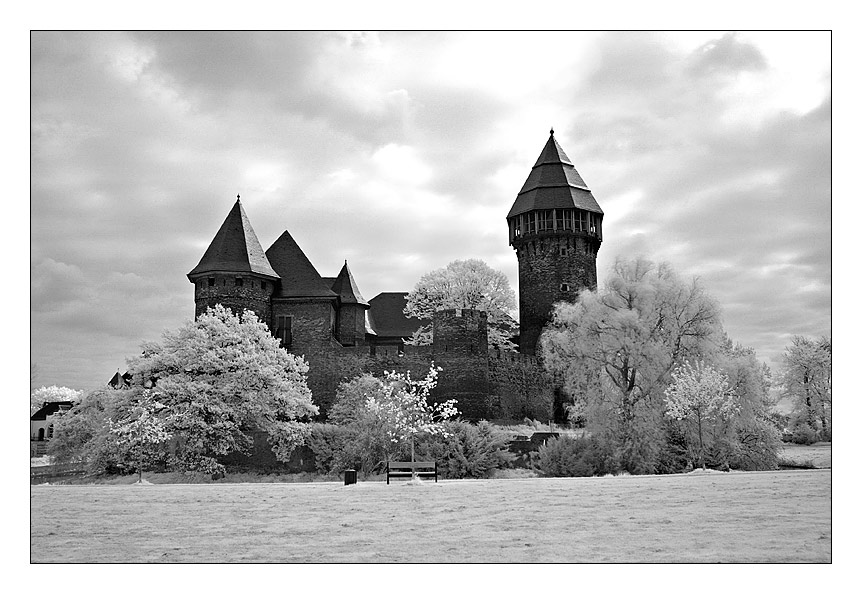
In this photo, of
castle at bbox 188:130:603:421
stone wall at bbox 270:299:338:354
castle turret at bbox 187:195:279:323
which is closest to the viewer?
castle at bbox 188:130:603:421

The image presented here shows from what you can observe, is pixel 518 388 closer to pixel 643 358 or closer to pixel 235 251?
pixel 643 358

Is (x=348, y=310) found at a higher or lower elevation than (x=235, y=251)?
lower

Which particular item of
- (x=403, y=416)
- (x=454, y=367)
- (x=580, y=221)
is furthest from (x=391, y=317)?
(x=403, y=416)

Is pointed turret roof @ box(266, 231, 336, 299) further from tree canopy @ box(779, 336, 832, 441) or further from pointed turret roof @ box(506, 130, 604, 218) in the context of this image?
tree canopy @ box(779, 336, 832, 441)

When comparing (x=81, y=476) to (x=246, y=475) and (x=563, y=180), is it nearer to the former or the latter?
(x=246, y=475)

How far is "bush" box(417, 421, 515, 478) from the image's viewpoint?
23031 mm

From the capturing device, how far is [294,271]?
34.1m

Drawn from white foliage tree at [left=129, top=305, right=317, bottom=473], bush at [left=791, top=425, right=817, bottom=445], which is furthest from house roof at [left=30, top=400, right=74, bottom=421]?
bush at [left=791, top=425, right=817, bottom=445]

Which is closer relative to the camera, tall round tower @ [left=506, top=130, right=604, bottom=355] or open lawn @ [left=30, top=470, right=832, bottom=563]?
open lawn @ [left=30, top=470, right=832, bottom=563]

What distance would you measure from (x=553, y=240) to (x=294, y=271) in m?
11.7

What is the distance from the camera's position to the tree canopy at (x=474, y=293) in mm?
39625

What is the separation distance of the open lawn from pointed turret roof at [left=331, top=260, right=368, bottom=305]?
22.7 metres

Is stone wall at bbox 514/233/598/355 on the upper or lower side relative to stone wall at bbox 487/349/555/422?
upper

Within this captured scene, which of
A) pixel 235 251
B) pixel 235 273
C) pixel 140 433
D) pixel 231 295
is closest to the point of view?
pixel 140 433
